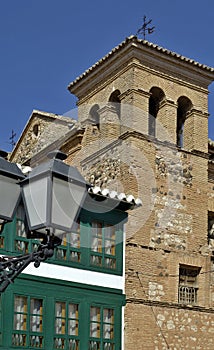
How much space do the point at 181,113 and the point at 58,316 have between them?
8.01 m

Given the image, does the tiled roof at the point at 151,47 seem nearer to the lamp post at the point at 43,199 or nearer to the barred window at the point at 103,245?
the barred window at the point at 103,245

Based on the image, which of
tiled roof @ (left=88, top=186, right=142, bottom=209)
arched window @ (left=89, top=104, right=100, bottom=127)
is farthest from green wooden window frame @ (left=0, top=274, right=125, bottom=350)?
arched window @ (left=89, top=104, right=100, bottom=127)

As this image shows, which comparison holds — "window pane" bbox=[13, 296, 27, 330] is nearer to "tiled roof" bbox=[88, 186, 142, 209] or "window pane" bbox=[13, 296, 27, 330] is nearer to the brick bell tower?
the brick bell tower

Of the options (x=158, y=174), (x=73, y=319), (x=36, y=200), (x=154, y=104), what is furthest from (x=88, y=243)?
(x=36, y=200)

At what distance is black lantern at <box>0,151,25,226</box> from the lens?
554 cm

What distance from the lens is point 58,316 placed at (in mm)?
15438

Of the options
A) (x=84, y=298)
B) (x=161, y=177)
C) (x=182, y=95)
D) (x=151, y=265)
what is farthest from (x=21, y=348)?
(x=182, y=95)

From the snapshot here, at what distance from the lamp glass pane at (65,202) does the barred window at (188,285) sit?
43.5 ft

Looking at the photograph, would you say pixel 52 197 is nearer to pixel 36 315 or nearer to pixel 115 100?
pixel 36 315

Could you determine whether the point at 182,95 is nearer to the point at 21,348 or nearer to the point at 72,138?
the point at 72,138

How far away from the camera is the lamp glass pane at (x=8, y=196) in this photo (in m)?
5.54

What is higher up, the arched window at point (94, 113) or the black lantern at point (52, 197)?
the arched window at point (94, 113)

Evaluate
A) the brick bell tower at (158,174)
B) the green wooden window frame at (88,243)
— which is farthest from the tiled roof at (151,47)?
the green wooden window frame at (88,243)

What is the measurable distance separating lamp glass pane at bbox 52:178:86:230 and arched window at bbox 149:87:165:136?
1428 centimetres
